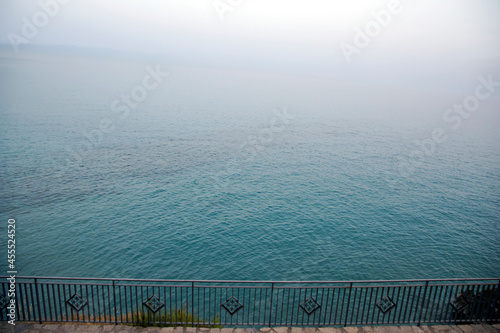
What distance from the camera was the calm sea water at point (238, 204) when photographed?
26.1 m

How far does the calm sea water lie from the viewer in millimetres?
26141

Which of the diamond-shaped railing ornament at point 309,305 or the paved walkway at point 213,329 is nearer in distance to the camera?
the paved walkway at point 213,329

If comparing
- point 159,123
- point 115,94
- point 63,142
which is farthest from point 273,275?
point 115,94

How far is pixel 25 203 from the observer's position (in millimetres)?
33219

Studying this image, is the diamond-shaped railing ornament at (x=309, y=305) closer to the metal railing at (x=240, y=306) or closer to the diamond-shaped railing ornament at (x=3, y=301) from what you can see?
the metal railing at (x=240, y=306)

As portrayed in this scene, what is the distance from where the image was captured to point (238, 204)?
36.6 metres

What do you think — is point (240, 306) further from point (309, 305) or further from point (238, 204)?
point (238, 204)

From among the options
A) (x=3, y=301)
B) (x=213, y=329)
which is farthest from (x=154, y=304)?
(x=3, y=301)
